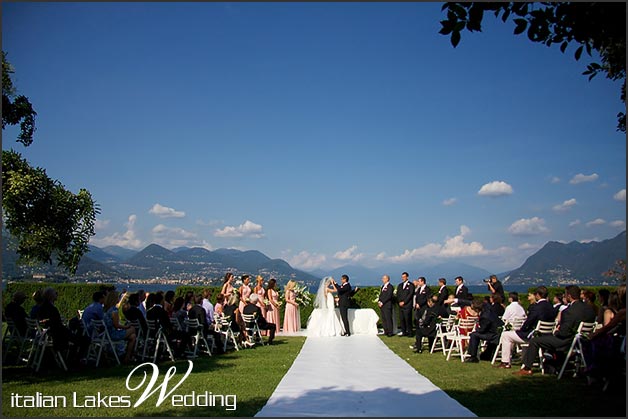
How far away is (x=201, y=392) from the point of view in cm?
837

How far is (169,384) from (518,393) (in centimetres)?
544

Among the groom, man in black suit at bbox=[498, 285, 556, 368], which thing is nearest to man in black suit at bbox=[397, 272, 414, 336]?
the groom

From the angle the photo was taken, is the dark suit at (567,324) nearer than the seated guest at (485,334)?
Yes

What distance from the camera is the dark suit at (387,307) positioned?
→ 1855 cm

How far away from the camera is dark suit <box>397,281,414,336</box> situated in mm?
17750

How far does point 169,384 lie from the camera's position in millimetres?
9086

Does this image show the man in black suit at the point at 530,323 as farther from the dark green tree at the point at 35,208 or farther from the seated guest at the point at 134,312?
the dark green tree at the point at 35,208

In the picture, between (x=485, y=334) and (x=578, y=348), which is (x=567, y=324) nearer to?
(x=578, y=348)

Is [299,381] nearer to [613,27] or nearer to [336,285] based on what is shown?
[613,27]

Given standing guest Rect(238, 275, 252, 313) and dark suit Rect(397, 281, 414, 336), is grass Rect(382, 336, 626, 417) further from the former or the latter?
dark suit Rect(397, 281, 414, 336)

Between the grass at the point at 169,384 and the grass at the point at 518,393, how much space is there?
2835 mm

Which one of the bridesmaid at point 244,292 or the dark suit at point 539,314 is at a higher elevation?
the bridesmaid at point 244,292

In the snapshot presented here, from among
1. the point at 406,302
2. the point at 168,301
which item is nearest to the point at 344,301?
the point at 406,302

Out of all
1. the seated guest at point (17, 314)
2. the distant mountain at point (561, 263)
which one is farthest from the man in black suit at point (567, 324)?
the distant mountain at point (561, 263)
